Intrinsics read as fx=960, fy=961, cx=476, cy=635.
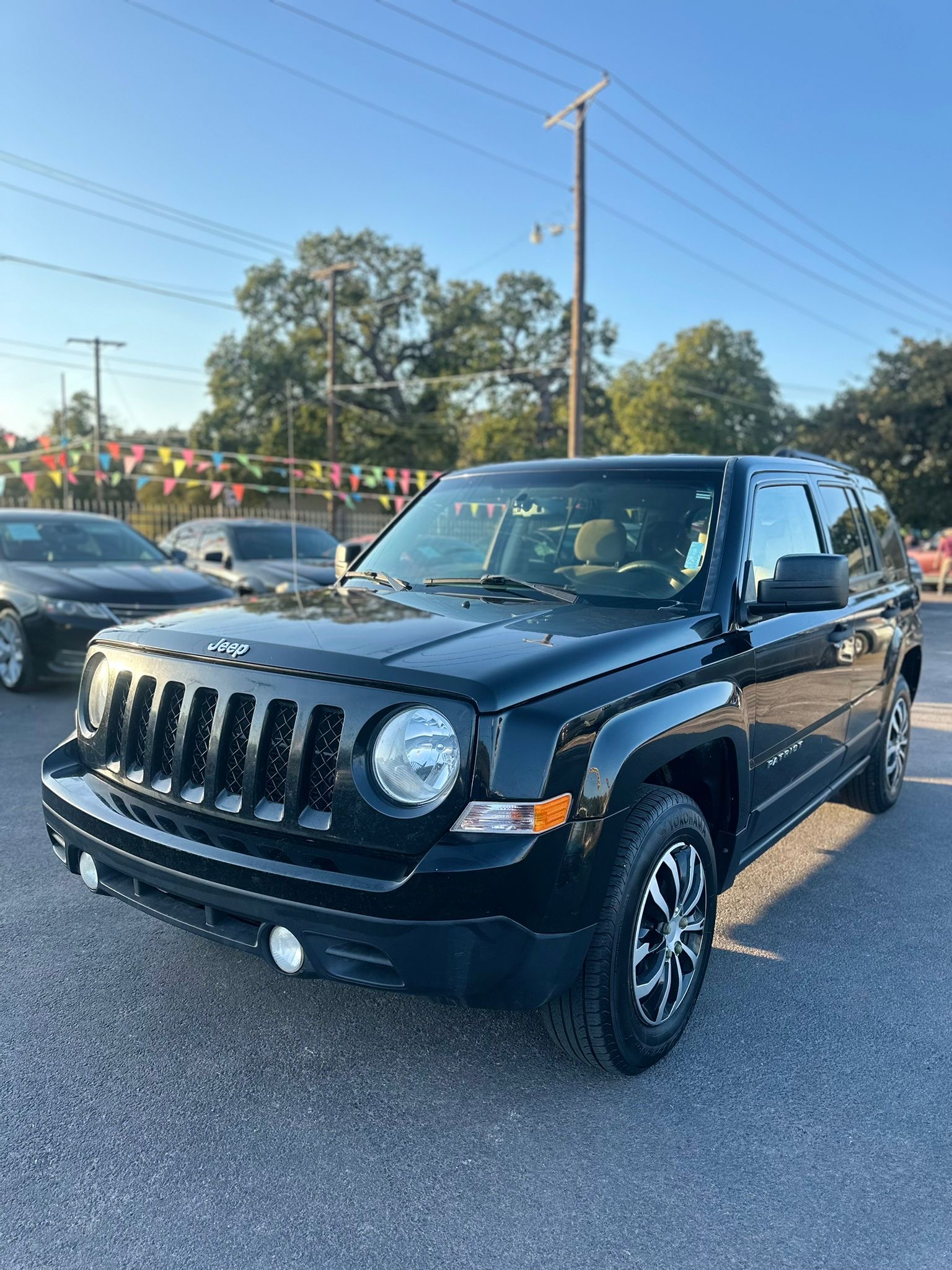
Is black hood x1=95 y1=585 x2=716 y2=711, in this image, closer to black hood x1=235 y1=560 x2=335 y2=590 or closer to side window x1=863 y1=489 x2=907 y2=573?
side window x1=863 y1=489 x2=907 y2=573

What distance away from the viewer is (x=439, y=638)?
8.89 feet

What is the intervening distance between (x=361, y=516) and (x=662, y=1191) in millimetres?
31601

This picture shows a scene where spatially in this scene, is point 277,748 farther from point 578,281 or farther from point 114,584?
point 578,281

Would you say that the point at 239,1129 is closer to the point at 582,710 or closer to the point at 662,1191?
the point at 662,1191

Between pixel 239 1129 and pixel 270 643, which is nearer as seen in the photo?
pixel 239 1129

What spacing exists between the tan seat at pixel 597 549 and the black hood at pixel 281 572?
24.0 feet

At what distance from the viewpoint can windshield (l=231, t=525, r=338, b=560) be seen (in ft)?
39.5

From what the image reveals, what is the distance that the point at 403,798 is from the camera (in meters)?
2.34

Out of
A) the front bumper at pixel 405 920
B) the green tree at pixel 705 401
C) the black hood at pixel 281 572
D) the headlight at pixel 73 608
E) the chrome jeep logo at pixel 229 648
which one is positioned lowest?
the front bumper at pixel 405 920

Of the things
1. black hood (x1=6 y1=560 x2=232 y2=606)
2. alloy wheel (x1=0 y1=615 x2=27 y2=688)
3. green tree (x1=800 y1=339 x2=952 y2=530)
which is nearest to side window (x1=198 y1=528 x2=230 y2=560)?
black hood (x1=6 y1=560 x2=232 y2=606)

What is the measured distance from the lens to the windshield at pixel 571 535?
3.44 metres

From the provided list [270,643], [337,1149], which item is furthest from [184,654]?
[337,1149]


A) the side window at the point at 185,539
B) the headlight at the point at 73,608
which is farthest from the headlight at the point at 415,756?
the side window at the point at 185,539

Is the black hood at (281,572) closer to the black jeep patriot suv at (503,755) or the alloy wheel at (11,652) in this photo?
the alloy wheel at (11,652)
